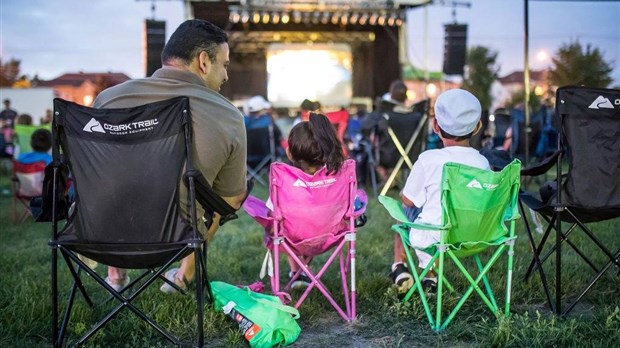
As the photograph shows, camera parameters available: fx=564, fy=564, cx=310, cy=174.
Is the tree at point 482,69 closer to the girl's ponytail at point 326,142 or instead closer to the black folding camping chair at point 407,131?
the black folding camping chair at point 407,131

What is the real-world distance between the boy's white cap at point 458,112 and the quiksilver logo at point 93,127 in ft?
4.77

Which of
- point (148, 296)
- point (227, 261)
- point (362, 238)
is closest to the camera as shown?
point (148, 296)

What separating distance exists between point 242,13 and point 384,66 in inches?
174

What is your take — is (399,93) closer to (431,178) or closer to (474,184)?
(431,178)

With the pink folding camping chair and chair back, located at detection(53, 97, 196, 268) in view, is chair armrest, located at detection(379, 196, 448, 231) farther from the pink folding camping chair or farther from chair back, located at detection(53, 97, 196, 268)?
chair back, located at detection(53, 97, 196, 268)

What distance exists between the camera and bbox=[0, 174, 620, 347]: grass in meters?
2.22

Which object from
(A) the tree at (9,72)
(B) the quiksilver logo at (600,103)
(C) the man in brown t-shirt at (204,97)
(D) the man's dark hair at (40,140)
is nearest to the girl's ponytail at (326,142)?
(C) the man in brown t-shirt at (204,97)

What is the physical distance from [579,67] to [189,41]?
1060 inches

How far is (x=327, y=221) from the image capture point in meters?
2.57

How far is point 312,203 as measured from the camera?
2.54 meters

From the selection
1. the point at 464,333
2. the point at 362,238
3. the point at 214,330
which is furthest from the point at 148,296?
the point at 362,238

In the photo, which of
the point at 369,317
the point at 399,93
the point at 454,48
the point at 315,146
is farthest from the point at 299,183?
the point at 454,48

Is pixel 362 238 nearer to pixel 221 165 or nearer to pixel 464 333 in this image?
pixel 464 333

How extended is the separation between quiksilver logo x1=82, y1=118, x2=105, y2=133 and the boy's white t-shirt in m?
1.35
